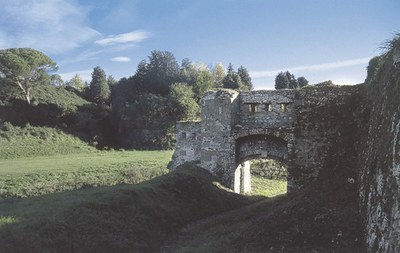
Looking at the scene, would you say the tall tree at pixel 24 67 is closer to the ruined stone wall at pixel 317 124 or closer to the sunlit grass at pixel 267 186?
the sunlit grass at pixel 267 186

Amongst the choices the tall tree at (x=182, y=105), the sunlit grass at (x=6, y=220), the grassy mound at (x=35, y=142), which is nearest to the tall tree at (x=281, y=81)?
the tall tree at (x=182, y=105)

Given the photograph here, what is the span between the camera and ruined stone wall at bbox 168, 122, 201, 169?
25531mm

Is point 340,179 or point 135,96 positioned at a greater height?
point 135,96

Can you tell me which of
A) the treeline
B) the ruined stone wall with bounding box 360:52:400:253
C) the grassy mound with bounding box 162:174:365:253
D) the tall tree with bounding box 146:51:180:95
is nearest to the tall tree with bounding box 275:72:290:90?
the tall tree with bounding box 146:51:180:95

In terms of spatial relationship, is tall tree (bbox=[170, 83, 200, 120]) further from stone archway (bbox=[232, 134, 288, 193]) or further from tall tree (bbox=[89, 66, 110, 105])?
stone archway (bbox=[232, 134, 288, 193])

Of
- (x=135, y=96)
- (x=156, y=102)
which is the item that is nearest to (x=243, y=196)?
(x=156, y=102)

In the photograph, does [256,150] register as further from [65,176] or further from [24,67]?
[24,67]

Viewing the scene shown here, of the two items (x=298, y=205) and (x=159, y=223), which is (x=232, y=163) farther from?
(x=298, y=205)

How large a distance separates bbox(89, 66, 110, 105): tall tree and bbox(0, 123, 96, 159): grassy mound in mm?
19552

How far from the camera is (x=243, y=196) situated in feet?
73.2

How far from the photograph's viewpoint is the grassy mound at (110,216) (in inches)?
446

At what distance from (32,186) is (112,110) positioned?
3897cm

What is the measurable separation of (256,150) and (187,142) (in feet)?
18.3

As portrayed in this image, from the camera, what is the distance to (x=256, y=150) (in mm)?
22234
